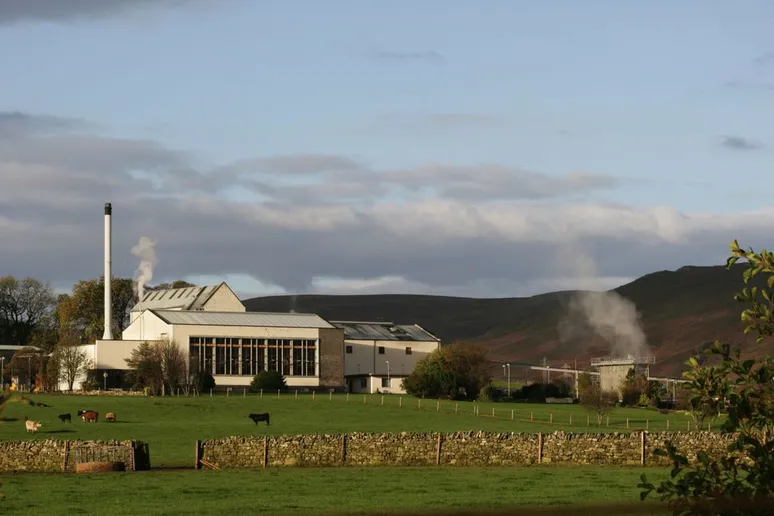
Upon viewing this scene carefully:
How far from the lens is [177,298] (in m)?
159

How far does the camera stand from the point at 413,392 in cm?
12088

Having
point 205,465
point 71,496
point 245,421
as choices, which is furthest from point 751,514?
point 245,421

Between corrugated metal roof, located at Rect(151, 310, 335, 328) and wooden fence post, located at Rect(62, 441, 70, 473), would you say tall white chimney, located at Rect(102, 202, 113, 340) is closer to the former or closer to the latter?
corrugated metal roof, located at Rect(151, 310, 335, 328)

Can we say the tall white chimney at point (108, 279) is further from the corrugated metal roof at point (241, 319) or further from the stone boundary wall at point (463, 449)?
the stone boundary wall at point (463, 449)

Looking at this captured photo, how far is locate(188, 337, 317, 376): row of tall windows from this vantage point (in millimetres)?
128625

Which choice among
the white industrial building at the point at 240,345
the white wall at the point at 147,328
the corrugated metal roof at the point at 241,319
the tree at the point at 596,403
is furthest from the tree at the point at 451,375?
the tree at the point at 596,403

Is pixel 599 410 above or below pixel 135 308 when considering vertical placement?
below

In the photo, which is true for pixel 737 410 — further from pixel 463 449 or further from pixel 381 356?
pixel 381 356

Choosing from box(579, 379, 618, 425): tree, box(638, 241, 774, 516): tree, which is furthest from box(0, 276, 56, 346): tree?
box(638, 241, 774, 516): tree

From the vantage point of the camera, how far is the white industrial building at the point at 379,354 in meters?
138

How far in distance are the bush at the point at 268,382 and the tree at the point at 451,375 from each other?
12.9 metres

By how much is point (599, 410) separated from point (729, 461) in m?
79.5

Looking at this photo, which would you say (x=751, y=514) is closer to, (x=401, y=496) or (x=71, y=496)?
(x=401, y=496)

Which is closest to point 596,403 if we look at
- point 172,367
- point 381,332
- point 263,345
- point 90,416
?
point 90,416
